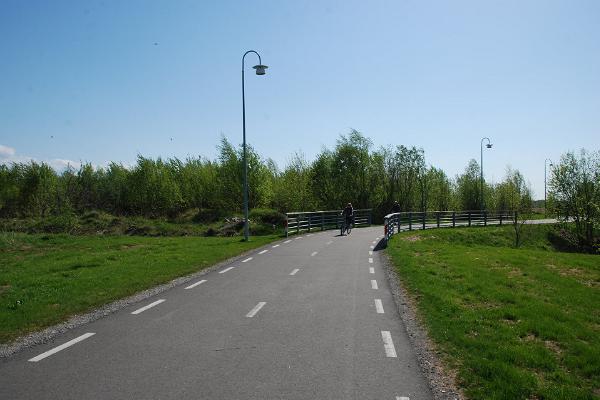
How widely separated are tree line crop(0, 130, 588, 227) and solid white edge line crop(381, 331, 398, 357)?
120 feet

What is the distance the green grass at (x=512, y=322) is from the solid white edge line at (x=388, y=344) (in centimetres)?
68

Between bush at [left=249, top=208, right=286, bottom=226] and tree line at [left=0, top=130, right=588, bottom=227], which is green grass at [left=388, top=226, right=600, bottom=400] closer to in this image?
bush at [left=249, top=208, right=286, bottom=226]

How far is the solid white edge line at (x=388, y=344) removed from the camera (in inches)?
239

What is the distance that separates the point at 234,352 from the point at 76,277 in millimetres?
8347

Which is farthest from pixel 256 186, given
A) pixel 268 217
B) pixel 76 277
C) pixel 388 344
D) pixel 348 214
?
pixel 388 344

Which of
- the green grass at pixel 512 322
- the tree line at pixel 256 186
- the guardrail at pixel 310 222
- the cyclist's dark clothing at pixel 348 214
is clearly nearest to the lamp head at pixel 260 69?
the guardrail at pixel 310 222

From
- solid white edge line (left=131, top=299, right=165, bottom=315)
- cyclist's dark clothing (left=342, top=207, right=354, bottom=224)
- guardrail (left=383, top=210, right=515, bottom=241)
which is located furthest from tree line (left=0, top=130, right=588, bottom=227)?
solid white edge line (left=131, top=299, right=165, bottom=315)

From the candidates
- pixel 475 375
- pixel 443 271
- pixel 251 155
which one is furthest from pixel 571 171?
pixel 475 375

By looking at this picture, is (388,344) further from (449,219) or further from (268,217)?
(449,219)

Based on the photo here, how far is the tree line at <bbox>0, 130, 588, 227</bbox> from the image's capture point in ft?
158

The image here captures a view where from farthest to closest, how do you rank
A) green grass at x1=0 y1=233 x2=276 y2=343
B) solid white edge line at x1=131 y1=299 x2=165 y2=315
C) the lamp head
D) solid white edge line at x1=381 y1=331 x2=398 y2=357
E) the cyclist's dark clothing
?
the cyclist's dark clothing
the lamp head
solid white edge line at x1=131 y1=299 x2=165 y2=315
green grass at x1=0 y1=233 x2=276 y2=343
solid white edge line at x1=381 y1=331 x2=398 y2=357

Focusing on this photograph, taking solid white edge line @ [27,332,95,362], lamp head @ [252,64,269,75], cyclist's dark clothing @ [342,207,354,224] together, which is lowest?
solid white edge line @ [27,332,95,362]

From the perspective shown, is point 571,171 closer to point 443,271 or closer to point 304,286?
point 443,271

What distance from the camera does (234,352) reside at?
6090 mm
